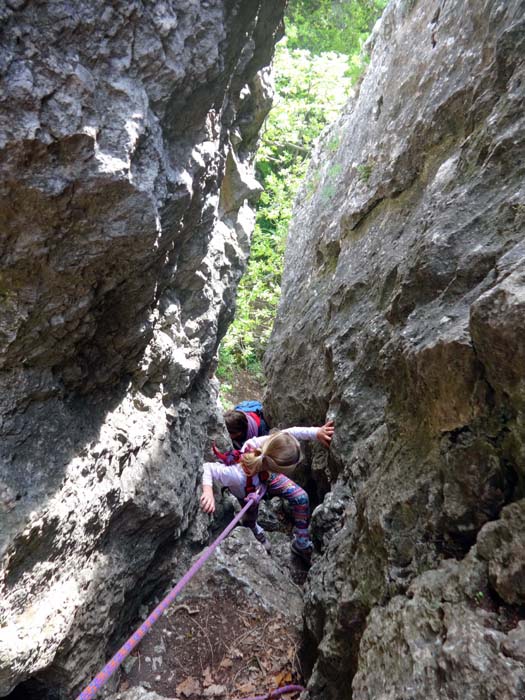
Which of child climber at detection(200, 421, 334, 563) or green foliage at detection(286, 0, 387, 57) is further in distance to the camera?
green foliage at detection(286, 0, 387, 57)

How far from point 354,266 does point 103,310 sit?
2.87 meters

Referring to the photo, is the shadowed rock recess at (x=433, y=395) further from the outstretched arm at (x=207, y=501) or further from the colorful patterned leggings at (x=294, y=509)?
the outstretched arm at (x=207, y=501)

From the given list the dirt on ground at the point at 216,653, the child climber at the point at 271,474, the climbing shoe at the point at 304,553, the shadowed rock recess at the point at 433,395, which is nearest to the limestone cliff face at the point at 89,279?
the dirt on ground at the point at 216,653

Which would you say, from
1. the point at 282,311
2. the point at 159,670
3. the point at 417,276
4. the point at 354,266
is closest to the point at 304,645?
the point at 159,670

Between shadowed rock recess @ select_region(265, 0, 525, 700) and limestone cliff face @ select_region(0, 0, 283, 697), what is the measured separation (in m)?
1.37

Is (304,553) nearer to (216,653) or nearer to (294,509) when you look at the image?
(294,509)

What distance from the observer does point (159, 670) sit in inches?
121

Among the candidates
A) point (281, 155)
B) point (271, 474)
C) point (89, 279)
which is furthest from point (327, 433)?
point (281, 155)

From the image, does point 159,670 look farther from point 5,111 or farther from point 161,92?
point 161,92

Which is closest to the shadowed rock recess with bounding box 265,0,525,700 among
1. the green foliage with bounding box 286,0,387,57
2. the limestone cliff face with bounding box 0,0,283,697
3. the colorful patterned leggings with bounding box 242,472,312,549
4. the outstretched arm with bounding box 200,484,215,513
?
the colorful patterned leggings with bounding box 242,472,312,549

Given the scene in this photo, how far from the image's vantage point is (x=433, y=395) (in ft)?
7.23

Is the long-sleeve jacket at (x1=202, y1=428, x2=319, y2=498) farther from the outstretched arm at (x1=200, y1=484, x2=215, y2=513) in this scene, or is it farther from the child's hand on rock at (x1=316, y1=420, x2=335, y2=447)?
the child's hand on rock at (x1=316, y1=420, x2=335, y2=447)

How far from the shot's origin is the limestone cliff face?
6.05 feet

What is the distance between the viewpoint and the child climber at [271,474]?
3.92m
